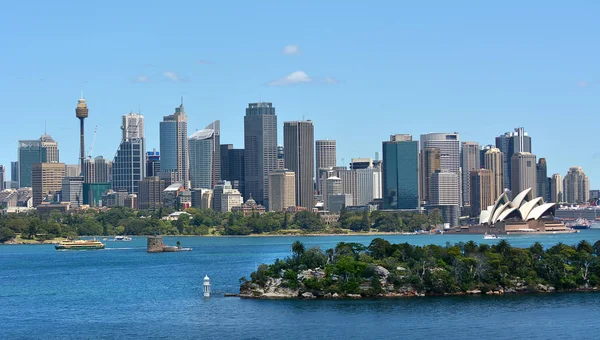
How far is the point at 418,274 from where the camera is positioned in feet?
233

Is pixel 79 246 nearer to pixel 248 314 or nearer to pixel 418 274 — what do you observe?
pixel 418 274

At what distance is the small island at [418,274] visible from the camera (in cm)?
6981

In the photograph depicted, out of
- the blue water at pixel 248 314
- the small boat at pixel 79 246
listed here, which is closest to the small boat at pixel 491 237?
the small boat at pixel 79 246

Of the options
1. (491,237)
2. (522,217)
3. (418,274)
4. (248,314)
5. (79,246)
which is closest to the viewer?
(248,314)

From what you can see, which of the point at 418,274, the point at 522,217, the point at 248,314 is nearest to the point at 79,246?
the point at 522,217

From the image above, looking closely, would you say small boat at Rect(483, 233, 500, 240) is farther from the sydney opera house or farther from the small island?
the small island

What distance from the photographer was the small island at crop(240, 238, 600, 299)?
6981 cm

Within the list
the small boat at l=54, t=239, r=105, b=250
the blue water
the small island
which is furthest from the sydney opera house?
the small island

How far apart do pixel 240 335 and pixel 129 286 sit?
27948 mm

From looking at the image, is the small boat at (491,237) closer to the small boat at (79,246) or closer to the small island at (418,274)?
the small boat at (79,246)

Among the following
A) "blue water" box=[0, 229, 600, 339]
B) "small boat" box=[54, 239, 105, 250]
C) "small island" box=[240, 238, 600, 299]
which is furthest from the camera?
"small boat" box=[54, 239, 105, 250]

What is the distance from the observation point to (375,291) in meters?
69.2

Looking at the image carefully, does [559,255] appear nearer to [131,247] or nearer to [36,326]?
[36,326]

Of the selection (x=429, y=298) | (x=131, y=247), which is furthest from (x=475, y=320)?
(x=131, y=247)
